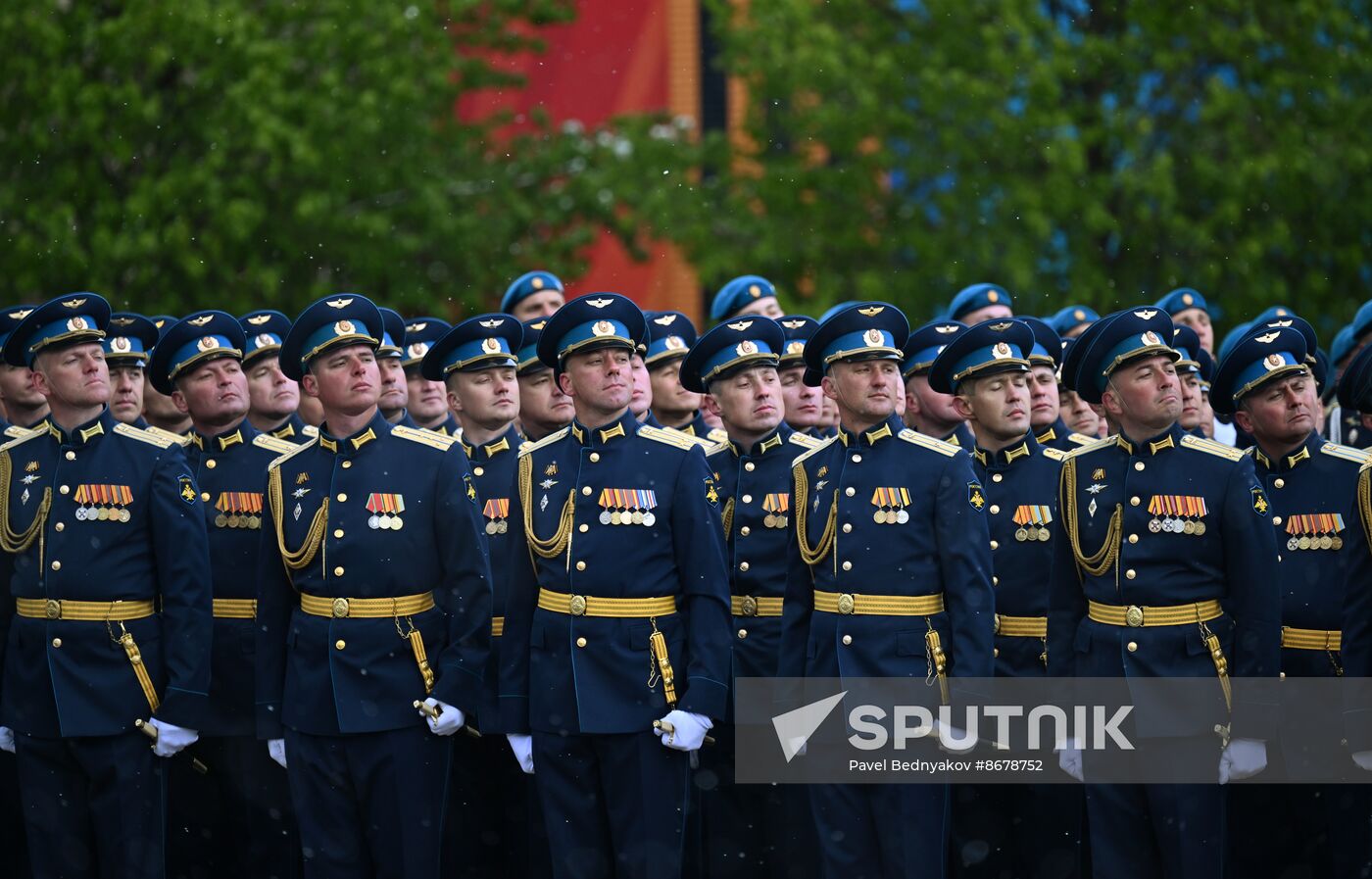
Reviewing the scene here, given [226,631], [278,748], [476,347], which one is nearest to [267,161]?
[476,347]

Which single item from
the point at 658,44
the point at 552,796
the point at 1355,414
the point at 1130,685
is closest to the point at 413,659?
the point at 552,796

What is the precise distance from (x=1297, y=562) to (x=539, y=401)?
3602 millimetres

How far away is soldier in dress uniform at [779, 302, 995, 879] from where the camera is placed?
7.23 m

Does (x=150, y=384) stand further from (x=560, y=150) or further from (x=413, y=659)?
(x=560, y=150)

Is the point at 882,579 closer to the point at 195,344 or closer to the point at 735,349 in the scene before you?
the point at 735,349

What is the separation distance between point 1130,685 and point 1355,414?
3.41 metres

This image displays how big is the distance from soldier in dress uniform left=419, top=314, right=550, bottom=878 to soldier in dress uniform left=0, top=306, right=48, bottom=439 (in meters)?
1.96

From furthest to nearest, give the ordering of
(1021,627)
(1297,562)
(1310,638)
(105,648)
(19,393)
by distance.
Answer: (19,393) → (1021,627) → (1297,562) → (1310,638) → (105,648)

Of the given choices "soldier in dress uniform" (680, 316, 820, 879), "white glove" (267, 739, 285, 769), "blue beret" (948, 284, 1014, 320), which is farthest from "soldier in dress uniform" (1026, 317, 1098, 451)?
"white glove" (267, 739, 285, 769)

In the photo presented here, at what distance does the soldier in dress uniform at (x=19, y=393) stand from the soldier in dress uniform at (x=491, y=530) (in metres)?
1.96

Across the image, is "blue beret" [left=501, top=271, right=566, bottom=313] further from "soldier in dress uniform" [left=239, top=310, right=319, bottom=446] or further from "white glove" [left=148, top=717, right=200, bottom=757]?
"white glove" [left=148, top=717, right=200, bottom=757]

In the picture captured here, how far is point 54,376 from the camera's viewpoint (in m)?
8.37

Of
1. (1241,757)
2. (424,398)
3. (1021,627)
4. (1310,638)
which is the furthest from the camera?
(424,398)

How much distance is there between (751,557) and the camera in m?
8.75
